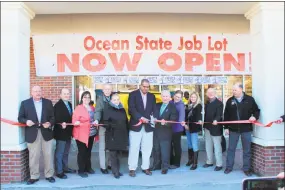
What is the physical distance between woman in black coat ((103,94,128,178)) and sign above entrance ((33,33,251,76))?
82.6 inches

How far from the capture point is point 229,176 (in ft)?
21.9

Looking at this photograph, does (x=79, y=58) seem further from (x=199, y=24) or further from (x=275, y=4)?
(x=275, y=4)

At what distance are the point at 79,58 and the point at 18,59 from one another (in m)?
2.31

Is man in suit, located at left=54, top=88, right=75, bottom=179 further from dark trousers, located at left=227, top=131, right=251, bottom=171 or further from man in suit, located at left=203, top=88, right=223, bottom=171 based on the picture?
dark trousers, located at left=227, top=131, right=251, bottom=171

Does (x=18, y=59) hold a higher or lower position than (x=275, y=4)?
lower

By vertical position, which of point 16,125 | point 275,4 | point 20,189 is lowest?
point 20,189

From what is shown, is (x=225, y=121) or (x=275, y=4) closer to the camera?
(x=275, y=4)

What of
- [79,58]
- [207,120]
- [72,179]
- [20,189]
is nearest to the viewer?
[20,189]

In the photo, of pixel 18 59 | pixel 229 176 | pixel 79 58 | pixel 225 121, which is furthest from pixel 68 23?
pixel 229 176

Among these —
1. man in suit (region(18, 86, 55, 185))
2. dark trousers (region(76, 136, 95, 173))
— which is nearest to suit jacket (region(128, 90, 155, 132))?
dark trousers (region(76, 136, 95, 173))

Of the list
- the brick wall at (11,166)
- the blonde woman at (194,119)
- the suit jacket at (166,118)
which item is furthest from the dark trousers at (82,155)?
the blonde woman at (194,119)

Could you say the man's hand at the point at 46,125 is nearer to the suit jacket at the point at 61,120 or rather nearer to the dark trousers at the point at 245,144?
the suit jacket at the point at 61,120

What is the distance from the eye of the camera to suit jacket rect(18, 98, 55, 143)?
618 centimetres

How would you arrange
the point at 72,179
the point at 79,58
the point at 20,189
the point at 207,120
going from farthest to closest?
the point at 79,58, the point at 207,120, the point at 72,179, the point at 20,189
